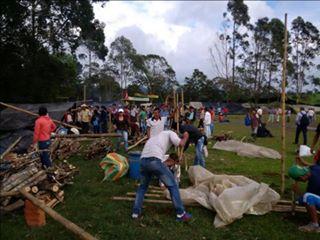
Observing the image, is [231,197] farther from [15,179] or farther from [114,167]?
[15,179]

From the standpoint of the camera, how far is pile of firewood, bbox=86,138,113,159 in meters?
13.6

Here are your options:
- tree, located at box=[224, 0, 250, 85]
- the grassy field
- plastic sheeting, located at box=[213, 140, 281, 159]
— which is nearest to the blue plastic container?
the grassy field

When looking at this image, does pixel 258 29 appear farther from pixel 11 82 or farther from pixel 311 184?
pixel 311 184

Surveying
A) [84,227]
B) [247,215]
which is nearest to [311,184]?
[247,215]

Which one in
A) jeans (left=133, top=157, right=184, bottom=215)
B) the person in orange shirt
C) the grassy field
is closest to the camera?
the grassy field

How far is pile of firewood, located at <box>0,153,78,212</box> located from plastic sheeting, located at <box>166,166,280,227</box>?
104 inches

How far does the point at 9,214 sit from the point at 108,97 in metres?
58.8

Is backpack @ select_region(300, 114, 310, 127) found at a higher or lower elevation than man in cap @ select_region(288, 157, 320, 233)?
higher

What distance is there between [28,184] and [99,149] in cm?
640

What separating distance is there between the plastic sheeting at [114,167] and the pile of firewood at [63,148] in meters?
4.03

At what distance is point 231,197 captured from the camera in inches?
277

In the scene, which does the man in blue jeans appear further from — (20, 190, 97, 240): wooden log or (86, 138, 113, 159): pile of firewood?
(86, 138, 113, 159): pile of firewood

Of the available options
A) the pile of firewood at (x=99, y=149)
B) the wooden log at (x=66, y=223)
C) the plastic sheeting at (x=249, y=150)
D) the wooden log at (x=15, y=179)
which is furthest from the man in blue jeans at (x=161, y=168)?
the plastic sheeting at (x=249, y=150)

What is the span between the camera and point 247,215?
7125mm
